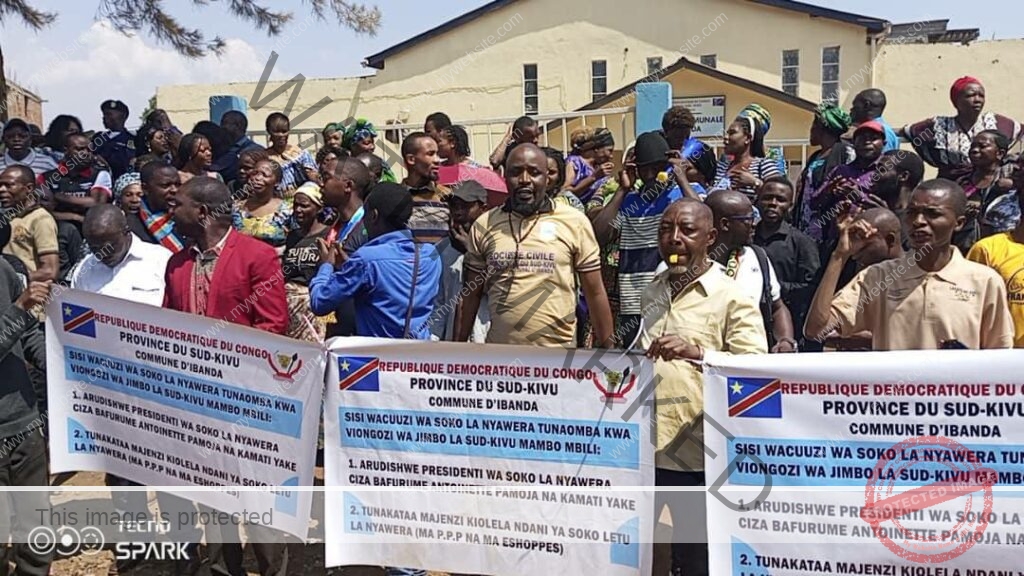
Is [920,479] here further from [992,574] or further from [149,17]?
[149,17]

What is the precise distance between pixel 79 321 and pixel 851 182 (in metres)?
4.80

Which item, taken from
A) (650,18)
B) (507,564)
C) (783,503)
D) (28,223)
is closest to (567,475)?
(507,564)

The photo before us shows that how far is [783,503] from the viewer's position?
10.7 feet

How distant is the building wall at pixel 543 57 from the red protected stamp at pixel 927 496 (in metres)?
27.3

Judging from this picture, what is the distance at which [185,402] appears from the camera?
4.18 meters

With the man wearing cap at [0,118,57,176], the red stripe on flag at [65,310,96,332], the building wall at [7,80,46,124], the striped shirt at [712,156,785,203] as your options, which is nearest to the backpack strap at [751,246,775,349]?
the striped shirt at [712,156,785,203]

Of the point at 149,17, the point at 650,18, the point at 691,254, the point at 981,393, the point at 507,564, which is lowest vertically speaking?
the point at 507,564

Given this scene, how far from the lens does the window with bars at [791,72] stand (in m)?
29.1

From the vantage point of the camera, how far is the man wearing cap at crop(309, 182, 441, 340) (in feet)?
14.1

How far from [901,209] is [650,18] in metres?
26.8

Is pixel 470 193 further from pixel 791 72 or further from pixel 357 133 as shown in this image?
pixel 791 72

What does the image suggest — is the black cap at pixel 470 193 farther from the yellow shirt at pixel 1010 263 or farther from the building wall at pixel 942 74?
the building wall at pixel 942 74

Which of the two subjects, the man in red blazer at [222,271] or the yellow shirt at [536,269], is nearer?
the man in red blazer at [222,271]

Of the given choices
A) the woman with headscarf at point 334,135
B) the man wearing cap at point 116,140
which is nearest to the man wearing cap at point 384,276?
the woman with headscarf at point 334,135
